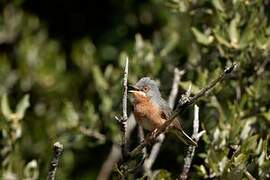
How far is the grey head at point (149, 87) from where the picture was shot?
5475 mm

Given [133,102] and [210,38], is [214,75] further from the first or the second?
[133,102]

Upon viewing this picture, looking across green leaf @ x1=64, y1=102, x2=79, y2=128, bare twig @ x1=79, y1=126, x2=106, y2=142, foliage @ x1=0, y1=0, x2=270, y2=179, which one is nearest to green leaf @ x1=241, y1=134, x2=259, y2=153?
foliage @ x1=0, y1=0, x2=270, y2=179

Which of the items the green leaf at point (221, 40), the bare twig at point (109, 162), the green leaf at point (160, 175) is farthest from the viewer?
the bare twig at point (109, 162)

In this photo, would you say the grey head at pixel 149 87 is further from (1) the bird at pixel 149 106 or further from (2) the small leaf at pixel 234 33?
(2) the small leaf at pixel 234 33

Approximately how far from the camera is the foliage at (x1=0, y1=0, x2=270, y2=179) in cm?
518

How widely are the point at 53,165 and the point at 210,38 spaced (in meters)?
2.11

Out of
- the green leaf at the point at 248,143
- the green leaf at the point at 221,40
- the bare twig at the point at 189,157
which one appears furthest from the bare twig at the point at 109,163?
the bare twig at the point at 189,157

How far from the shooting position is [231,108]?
5242 mm

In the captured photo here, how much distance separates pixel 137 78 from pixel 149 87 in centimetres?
73

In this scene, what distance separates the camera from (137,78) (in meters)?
6.21

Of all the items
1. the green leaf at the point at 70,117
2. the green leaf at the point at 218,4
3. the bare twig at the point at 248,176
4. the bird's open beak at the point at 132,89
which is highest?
the green leaf at the point at 218,4

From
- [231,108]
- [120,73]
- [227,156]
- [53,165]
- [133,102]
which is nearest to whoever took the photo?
[53,165]

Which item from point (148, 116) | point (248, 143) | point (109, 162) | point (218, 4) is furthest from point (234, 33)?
point (109, 162)

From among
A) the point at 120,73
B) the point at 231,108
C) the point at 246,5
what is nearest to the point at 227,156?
the point at 231,108
